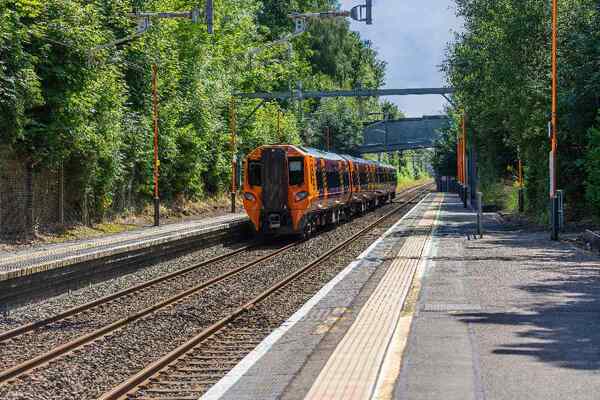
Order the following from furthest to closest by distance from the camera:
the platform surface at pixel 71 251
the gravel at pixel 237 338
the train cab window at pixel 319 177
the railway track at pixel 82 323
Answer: the train cab window at pixel 319 177 < the platform surface at pixel 71 251 < the railway track at pixel 82 323 < the gravel at pixel 237 338

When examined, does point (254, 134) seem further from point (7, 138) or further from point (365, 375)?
point (365, 375)

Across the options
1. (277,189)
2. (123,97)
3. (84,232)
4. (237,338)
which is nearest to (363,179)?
(123,97)

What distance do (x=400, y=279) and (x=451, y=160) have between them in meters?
77.7

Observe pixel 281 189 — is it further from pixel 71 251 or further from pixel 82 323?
pixel 82 323

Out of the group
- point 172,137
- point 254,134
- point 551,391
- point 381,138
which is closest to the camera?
point 551,391

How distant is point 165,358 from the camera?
10.2 metres

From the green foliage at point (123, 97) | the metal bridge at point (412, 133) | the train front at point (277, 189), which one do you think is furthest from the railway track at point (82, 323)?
the metal bridge at point (412, 133)

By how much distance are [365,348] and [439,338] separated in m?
0.91

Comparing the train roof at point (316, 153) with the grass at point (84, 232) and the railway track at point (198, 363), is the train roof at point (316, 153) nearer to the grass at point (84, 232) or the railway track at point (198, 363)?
the grass at point (84, 232)

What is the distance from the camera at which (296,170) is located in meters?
28.6

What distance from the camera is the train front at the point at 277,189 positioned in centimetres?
2834

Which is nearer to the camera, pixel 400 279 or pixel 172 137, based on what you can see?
pixel 400 279

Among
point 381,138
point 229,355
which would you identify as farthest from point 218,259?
point 381,138

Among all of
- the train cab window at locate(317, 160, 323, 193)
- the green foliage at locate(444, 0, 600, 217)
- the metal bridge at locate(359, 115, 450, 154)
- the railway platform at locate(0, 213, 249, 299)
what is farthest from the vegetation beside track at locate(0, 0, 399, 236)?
the metal bridge at locate(359, 115, 450, 154)
